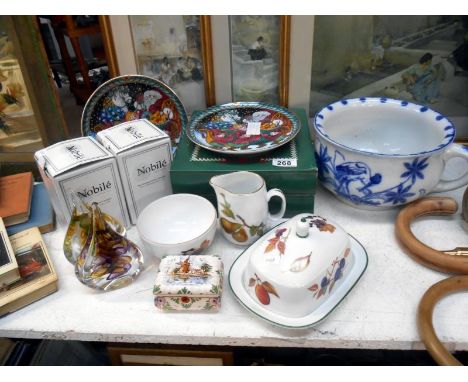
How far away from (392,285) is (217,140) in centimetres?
38

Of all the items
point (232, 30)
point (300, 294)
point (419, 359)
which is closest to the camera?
point (300, 294)

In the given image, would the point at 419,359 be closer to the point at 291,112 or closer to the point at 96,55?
the point at 291,112

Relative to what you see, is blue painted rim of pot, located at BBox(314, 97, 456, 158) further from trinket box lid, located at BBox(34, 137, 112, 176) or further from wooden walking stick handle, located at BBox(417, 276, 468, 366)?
trinket box lid, located at BBox(34, 137, 112, 176)

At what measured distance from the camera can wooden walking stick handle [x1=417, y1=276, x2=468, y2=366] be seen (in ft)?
1.72

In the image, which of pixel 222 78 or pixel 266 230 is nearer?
pixel 266 230

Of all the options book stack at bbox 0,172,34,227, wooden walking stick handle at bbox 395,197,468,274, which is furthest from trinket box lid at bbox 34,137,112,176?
wooden walking stick handle at bbox 395,197,468,274

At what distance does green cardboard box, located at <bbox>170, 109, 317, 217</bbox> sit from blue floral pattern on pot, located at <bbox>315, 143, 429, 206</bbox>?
3 cm

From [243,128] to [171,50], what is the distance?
212 mm

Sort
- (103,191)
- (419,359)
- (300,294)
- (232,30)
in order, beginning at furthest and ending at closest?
(419,359)
(232,30)
(103,191)
(300,294)

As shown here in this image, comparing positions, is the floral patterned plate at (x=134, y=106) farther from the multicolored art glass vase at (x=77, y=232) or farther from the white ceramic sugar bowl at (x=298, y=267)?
the white ceramic sugar bowl at (x=298, y=267)

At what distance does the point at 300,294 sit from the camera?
561 millimetres

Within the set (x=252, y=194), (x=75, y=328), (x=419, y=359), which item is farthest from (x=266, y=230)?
(x=419, y=359)

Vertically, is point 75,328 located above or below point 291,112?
below

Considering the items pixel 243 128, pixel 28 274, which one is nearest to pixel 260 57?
pixel 243 128
